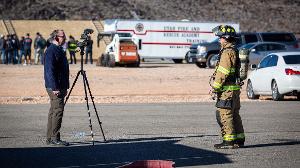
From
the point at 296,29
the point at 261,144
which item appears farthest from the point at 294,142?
the point at 296,29

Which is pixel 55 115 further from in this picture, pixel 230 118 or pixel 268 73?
pixel 268 73

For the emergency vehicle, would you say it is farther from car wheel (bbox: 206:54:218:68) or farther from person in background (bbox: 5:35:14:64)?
car wheel (bbox: 206:54:218:68)

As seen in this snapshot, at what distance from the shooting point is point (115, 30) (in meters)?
50.2

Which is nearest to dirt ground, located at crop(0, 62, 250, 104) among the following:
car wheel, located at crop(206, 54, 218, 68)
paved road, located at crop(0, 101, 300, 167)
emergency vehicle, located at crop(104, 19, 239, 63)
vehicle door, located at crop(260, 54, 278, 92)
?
vehicle door, located at crop(260, 54, 278, 92)

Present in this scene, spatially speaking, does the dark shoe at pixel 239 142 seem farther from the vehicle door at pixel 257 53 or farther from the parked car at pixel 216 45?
the parked car at pixel 216 45

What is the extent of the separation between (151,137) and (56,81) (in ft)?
7.08

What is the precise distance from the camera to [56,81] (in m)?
12.9

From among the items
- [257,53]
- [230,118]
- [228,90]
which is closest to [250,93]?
[228,90]

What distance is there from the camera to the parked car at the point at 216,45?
42781 millimetres

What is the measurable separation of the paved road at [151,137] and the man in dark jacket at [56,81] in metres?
0.28

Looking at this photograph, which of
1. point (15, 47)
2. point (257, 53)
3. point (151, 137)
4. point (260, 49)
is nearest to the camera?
point (151, 137)

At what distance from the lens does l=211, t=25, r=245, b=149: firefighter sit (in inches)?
492

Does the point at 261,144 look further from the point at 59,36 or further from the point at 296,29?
the point at 296,29

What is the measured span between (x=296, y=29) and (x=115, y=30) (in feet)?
81.9
